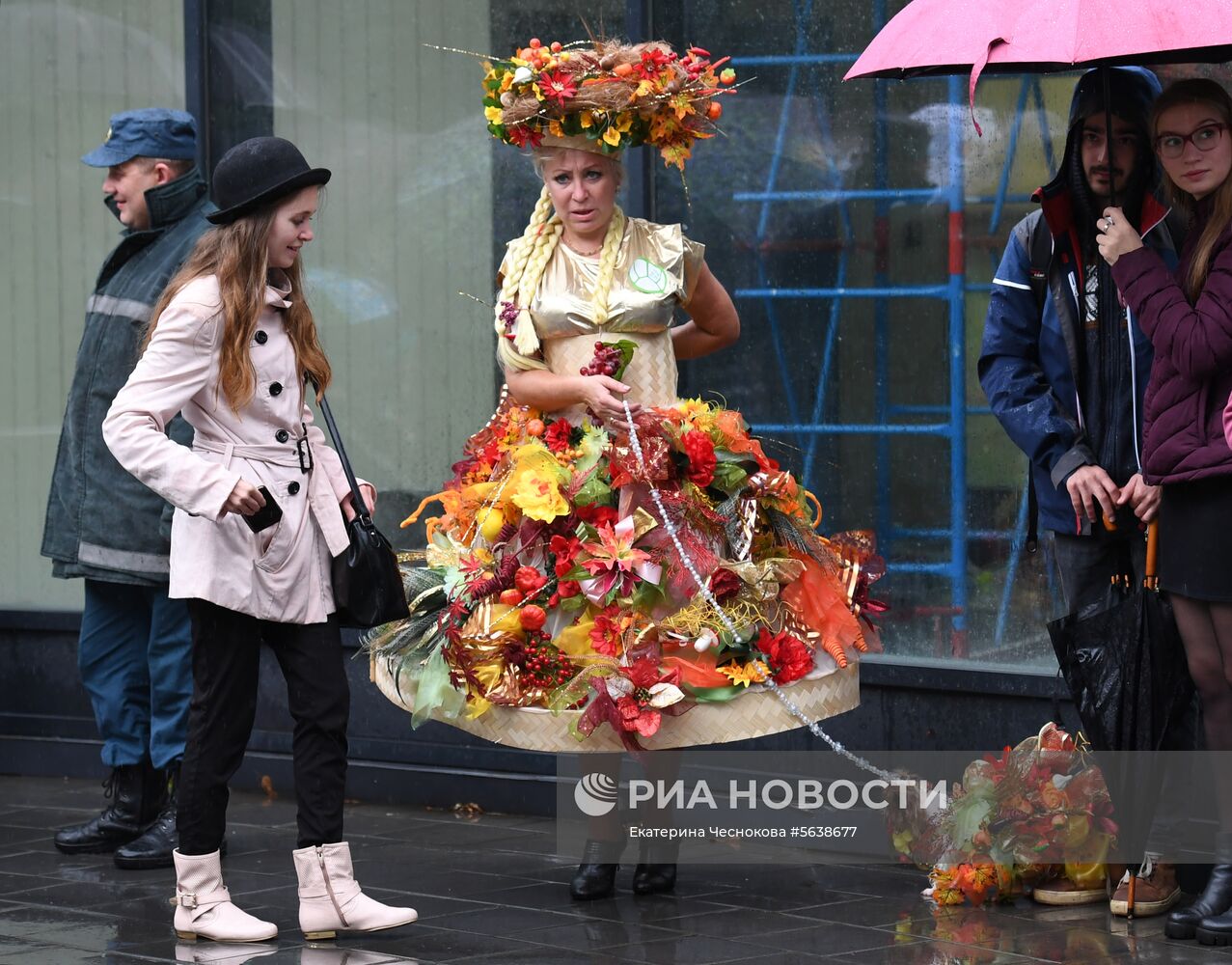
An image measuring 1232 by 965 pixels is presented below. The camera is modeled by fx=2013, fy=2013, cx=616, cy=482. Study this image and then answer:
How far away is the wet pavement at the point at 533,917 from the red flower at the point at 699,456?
4.18 ft

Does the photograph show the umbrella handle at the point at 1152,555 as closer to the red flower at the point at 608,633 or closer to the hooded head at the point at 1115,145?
the hooded head at the point at 1115,145

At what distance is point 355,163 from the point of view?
330 inches

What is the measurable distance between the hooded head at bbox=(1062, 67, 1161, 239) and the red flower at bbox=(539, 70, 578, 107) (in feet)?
4.76

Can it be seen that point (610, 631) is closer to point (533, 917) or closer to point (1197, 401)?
point (533, 917)

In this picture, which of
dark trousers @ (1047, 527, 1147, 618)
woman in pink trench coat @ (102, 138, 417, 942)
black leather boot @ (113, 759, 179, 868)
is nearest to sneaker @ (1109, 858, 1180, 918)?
dark trousers @ (1047, 527, 1147, 618)

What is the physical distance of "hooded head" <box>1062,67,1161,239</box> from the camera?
18.7 ft

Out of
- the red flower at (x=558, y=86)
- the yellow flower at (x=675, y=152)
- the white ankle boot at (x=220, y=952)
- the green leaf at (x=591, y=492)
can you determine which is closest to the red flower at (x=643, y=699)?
the green leaf at (x=591, y=492)

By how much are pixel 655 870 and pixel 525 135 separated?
7.40 ft

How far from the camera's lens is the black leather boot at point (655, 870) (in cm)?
611

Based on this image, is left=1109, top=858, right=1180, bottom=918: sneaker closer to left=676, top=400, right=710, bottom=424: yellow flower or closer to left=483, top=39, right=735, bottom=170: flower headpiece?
left=676, top=400, right=710, bottom=424: yellow flower

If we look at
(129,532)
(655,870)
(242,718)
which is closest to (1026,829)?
(655,870)

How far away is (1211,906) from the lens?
5.42m

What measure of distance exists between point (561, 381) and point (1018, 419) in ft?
4.40

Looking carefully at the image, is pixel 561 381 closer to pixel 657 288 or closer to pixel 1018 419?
pixel 657 288
